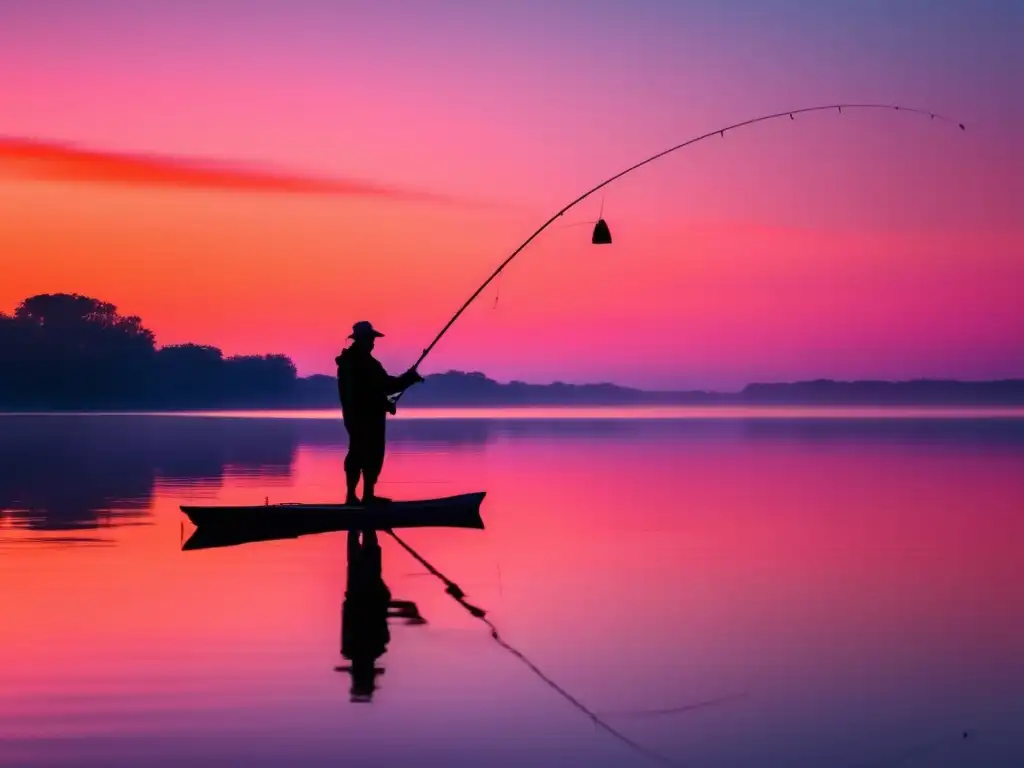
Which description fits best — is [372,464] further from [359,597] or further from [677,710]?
[677,710]

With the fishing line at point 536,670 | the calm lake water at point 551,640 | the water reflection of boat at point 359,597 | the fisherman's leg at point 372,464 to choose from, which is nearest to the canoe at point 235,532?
the water reflection of boat at point 359,597

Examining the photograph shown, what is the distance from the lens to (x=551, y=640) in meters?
11.9

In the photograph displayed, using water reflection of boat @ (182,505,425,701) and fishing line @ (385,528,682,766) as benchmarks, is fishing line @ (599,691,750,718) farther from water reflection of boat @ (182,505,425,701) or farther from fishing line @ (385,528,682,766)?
water reflection of boat @ (182,505,425,701)

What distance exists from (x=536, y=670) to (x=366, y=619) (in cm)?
292

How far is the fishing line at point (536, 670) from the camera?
326 inches

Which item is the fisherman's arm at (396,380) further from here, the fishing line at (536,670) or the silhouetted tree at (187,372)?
the silhouetted tree at (187,372)

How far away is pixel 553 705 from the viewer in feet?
31.1

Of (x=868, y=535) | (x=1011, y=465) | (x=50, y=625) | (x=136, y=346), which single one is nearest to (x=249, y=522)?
(x=50, y=625)

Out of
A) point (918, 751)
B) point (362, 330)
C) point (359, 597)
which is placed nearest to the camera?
point (918, 751)

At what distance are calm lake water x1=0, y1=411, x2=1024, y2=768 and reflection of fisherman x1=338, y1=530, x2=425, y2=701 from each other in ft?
0.47

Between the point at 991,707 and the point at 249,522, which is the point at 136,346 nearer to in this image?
the point at 249,522

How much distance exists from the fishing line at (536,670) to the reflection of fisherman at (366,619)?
23.5 inches

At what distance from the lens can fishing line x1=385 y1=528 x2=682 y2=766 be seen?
8273 millimetres

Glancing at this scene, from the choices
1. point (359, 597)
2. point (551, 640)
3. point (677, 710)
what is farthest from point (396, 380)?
point (677, 710)
